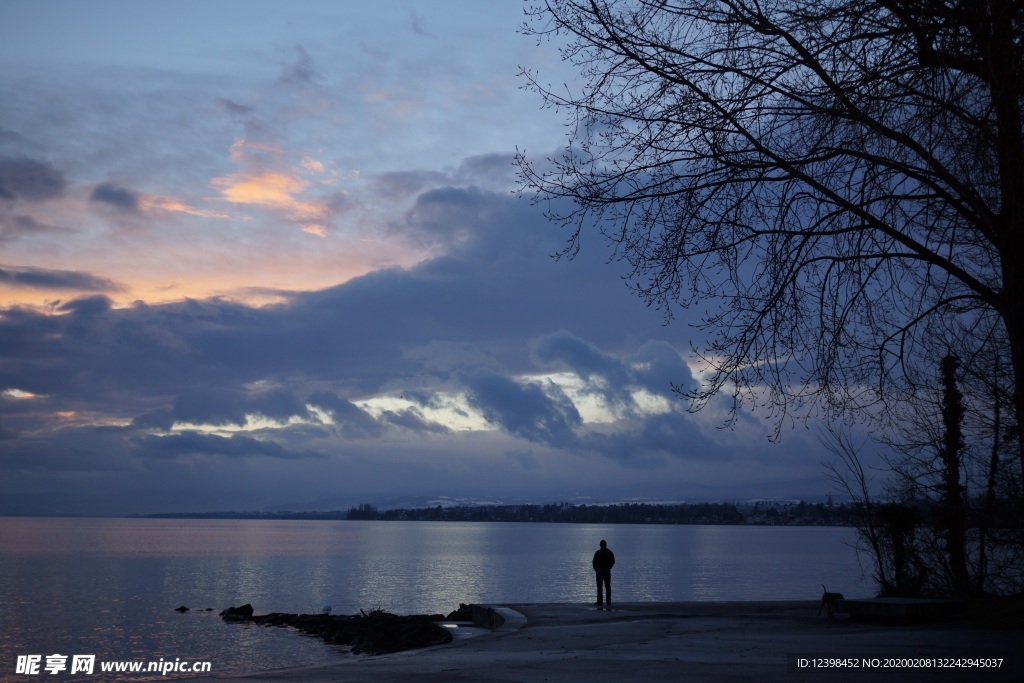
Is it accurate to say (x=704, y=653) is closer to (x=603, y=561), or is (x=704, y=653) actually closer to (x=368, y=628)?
(x=603, y=561)

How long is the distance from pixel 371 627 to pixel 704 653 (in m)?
24.5

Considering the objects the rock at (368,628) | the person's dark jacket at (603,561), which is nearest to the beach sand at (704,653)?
the person's dark jacket at (603,561)

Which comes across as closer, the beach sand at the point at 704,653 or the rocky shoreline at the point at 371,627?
the beach sand at the point at 704,653

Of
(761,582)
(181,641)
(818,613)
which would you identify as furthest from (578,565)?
(818,613)

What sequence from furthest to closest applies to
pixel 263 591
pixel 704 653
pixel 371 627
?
pixel 263 591, pixel 371 627, pixel 704 653

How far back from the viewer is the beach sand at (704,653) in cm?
936

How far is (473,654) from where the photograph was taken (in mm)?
12516

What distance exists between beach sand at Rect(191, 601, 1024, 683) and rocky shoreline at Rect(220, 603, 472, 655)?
6473mm

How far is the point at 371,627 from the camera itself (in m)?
33.8

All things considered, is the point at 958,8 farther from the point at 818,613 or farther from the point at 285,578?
the point at 285,578

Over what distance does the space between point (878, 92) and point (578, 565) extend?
93.2m

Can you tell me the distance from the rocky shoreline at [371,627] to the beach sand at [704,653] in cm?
647

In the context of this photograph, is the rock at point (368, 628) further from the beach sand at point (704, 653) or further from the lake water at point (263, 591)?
the beach sand at point (704, 653)

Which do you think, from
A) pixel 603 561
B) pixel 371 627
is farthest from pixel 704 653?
pixel 371 627
